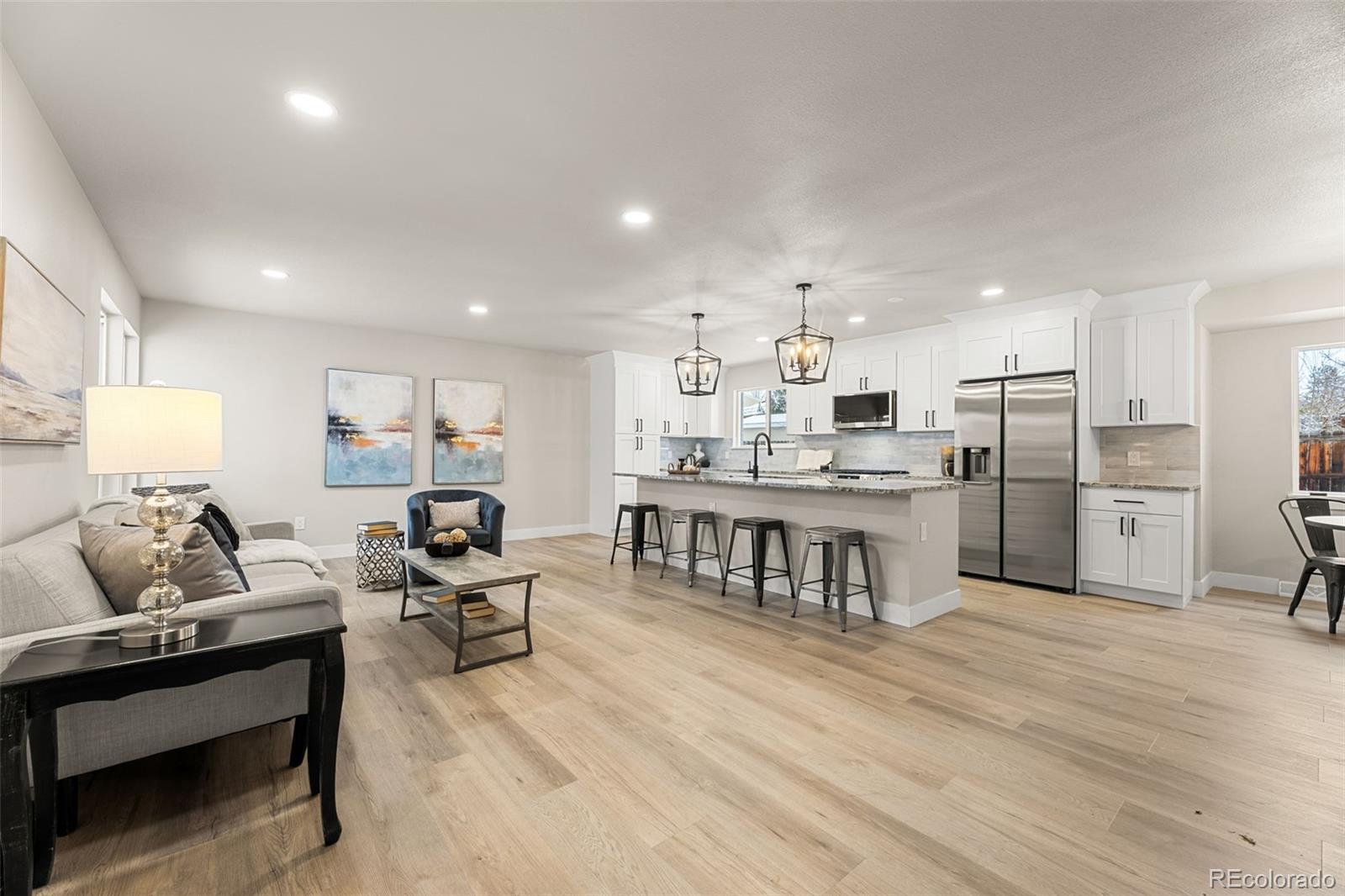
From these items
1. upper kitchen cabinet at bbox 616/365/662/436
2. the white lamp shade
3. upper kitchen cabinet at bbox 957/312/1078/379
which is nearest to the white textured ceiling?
upper kitchen cabinet at bbox 957/312/1078/379

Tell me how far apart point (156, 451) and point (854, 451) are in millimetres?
7002

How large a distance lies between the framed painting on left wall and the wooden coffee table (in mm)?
1769

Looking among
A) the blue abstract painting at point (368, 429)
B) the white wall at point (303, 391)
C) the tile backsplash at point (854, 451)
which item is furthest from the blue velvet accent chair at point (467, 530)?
the tile backsplash at point (854, 451)

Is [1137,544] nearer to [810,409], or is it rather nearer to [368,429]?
[810,409]

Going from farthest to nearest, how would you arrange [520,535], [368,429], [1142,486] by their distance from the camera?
[520,535] → [368,429] → [1142,486]

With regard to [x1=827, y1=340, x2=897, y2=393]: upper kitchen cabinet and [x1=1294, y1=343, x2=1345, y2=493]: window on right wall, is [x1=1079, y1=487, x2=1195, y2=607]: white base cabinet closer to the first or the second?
[x1=1294, y1=343, x2=1345, y2=493]: window on right wall

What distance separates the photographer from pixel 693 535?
5.11 meters

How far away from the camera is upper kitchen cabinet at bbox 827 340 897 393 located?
6.77 metres

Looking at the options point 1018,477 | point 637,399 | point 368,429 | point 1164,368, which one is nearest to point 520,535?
point 368,429

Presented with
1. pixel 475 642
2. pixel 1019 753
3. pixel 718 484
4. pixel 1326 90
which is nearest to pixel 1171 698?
pixel 1019 753

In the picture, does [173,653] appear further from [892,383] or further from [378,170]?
[892,383]

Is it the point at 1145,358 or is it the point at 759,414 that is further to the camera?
the point at 759,414

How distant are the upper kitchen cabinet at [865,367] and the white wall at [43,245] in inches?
266

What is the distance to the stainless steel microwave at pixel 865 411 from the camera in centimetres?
672
